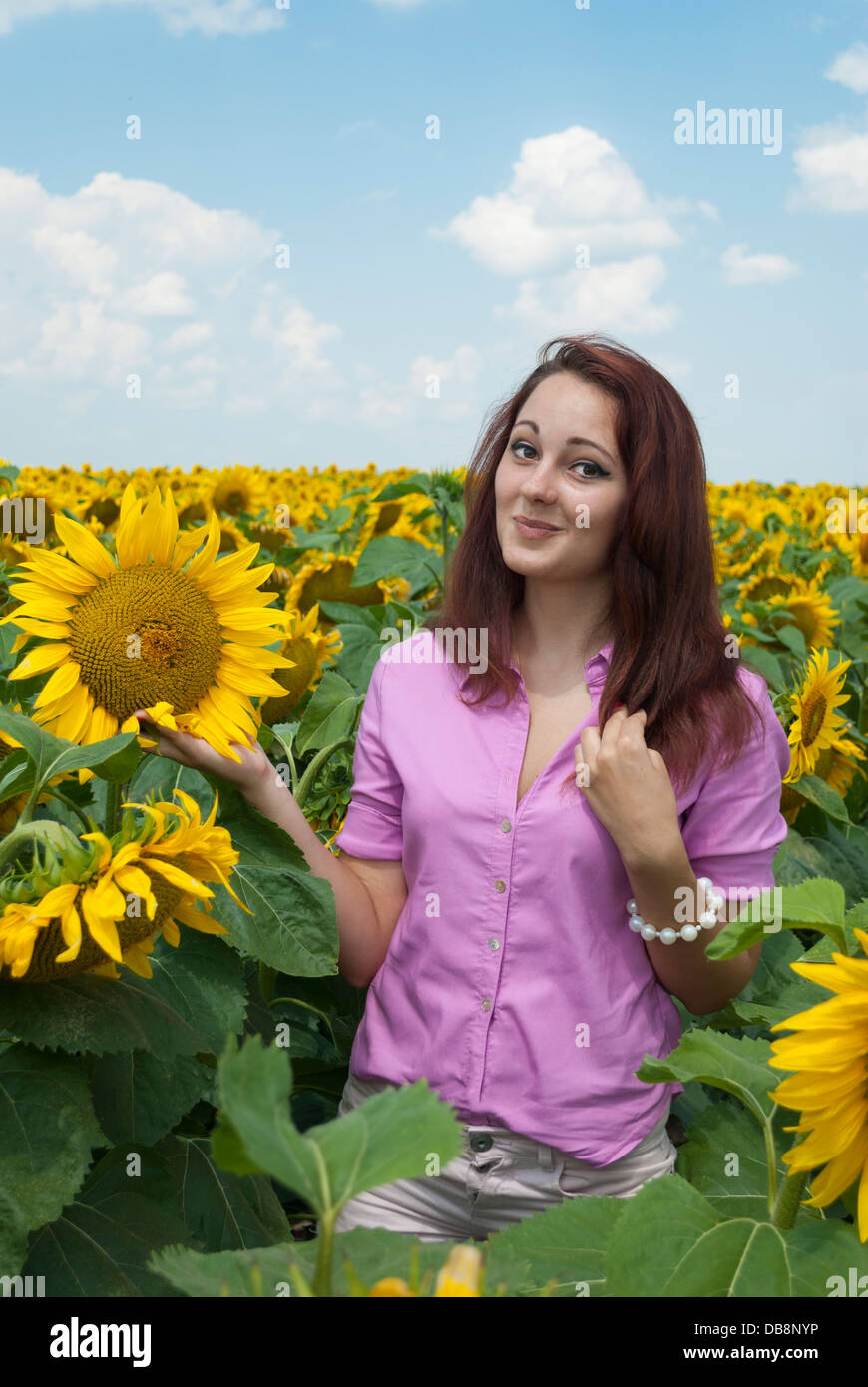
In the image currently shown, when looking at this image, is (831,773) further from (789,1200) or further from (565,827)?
(789,1200)

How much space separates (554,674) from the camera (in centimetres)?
214

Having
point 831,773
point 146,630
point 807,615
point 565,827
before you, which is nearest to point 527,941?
point 565,827

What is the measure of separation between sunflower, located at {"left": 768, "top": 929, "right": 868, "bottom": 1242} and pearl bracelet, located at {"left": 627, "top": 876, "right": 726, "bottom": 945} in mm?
722

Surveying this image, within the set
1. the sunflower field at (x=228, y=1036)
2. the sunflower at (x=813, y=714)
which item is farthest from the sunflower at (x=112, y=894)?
the sunflower at (x=813, y=714)

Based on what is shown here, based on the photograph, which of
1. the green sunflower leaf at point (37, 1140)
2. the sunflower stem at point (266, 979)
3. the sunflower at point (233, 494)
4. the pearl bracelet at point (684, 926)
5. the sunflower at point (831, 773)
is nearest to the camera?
the green sunflower leaf at point (37, 1140)

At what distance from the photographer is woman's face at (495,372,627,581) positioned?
6.61 feet

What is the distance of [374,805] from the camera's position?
2.11m

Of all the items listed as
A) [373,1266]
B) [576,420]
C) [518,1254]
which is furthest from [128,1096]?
[576,420]

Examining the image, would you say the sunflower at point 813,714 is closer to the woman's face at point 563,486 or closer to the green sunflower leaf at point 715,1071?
the woman's face at point 563,486

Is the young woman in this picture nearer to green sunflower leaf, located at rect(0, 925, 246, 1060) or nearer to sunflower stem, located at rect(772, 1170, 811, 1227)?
green sunflower leaf, located at rect(0, 925, 246, 1060)

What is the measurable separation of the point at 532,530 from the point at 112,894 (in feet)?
3.62

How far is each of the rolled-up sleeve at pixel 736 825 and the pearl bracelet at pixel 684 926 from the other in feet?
0.26

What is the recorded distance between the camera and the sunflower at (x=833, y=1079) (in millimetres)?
938
